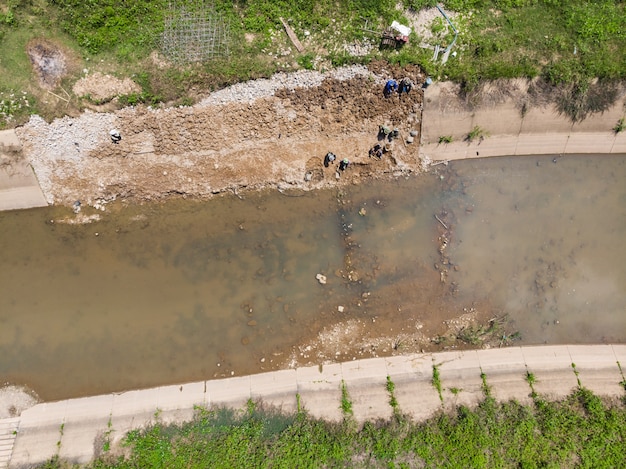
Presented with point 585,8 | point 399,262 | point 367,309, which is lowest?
point 367,309

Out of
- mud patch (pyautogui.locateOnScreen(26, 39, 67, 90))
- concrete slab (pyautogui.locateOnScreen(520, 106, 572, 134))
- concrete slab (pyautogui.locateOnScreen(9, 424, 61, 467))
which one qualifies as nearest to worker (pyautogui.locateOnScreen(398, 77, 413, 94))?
concrete slab (pyautogui.locateOnScreen(520, 106, 572, 134))

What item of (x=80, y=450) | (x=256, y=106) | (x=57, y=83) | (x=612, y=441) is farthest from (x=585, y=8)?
(x=80, y=450)

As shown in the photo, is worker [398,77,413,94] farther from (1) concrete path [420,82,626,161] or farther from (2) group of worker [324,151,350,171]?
(2) group of worker [324,151,350,171]

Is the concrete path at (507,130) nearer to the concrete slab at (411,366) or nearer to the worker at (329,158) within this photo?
the worker at (329,158)

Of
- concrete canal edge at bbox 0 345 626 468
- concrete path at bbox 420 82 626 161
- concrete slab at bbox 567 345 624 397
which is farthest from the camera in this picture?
concrete path at bbox 420 82 626 161

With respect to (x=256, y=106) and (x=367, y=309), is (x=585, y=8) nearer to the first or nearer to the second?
(x=256, y=106)

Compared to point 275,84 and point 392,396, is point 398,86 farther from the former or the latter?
point 392,396
